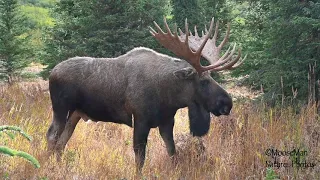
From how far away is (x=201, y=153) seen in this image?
5.89 meters

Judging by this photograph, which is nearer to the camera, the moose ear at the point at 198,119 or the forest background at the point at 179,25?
the moose ear at the point at 198,119

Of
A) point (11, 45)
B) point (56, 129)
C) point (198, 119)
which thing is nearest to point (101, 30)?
point (11, 45)

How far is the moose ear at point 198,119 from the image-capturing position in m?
5.99

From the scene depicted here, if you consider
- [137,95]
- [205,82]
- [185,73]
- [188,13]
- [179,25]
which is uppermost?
[185,73]

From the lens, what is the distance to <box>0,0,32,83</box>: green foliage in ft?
50.4

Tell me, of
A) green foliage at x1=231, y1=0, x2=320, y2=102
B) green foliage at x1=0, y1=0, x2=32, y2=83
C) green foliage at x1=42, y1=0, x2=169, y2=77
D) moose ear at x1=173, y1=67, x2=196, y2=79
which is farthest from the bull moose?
green foliage at x1=0, y1=0, x2=32, y2=83

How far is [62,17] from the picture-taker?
1552 centimetres

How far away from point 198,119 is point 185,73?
635 millimetres

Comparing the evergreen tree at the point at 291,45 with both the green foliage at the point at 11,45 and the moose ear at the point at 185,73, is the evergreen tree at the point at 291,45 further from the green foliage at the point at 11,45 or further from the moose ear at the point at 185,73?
the green foliage at the point at 11,45

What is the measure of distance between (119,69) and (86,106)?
650 mm

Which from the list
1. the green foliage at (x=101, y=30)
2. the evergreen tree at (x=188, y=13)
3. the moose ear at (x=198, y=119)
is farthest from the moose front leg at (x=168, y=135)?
the evergreen tree at (x=188, y=13)

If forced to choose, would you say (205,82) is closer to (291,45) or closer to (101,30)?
(291,45)

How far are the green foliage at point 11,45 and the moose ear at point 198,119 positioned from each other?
1041 cm

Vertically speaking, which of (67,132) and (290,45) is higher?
(290,45)
